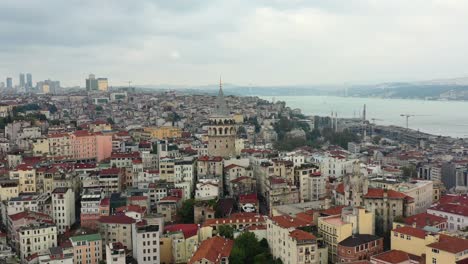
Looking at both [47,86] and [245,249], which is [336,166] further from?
[47,86]

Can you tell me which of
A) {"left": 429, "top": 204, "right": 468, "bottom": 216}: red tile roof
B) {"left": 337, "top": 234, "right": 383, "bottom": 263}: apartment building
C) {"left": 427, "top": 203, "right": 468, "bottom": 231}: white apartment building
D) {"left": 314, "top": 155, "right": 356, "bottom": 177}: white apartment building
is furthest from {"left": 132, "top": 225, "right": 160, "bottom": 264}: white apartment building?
{"left": 314, "top": 155, "right": 356, "bottom": 177}: white apartment building

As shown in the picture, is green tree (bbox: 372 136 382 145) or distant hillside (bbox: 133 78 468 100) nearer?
green tree (bbox: 372 136 382 145)

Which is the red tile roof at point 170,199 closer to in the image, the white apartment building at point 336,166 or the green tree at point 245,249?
the green tree at point 245,249

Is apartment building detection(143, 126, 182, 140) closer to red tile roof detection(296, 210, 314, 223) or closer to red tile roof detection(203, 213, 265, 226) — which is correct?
red tile roof detection(203, 213, 265, 226)

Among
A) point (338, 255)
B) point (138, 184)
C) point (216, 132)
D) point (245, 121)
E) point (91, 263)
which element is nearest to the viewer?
point (338, 255)

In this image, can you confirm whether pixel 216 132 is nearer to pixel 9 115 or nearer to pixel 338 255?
pixel 338 255

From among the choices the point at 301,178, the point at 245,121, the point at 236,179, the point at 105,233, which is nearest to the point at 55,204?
the point at 105,233

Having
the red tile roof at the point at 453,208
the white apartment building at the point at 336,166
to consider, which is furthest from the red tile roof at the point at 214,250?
the white apartment building at the point at 336,166
